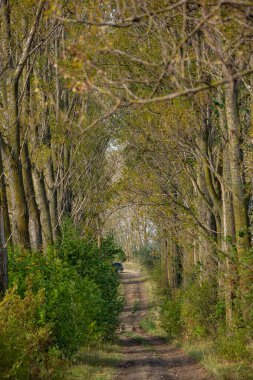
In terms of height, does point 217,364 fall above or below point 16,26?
below

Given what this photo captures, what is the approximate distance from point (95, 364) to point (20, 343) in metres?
9.20

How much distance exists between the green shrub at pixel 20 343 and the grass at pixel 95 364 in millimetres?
2080

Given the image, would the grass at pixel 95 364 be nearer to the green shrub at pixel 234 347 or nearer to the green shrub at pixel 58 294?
the green shrub at pixel 58 294

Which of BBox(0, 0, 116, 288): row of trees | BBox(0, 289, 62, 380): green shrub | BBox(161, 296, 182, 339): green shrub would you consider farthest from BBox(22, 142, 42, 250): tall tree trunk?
BBox(0, 289, 62, 380): green shrub

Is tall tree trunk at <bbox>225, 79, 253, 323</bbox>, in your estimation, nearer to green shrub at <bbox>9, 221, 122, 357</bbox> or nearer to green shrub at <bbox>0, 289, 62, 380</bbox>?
green shrub at <bbox>9, 221, 122, 357</bbox>

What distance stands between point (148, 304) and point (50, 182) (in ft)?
78.9

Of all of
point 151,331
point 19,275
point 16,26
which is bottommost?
point 151,331

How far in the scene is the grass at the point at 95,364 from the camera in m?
16.0

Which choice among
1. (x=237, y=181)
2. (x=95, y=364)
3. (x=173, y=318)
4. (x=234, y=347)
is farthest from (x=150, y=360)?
(x=173, y=318)

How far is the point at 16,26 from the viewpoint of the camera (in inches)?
826

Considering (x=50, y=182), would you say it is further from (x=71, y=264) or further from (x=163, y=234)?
(x=163, y=234)

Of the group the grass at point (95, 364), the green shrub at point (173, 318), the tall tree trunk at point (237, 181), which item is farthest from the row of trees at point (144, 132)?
the grass at point (95, 364)

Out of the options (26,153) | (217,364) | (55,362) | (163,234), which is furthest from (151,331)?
(55,362)

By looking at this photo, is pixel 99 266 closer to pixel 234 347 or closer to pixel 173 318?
pixel 173 318
